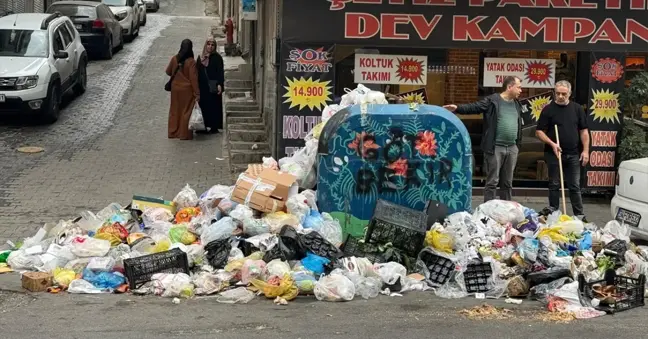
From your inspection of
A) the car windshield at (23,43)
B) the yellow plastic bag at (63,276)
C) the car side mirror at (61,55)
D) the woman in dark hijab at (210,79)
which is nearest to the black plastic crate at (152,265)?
the yellow plastic bag at (63,276)

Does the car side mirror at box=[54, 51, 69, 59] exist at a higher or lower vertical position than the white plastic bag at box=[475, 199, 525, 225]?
higher

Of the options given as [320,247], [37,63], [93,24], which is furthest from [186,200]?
[93,24]

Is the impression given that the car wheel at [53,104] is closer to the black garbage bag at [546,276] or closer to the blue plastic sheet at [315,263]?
the blue plastic sheet at [315,263]

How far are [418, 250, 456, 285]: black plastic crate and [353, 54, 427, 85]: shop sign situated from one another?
4.34m

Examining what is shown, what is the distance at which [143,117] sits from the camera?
1748 cm

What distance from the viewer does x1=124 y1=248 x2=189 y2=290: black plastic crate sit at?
8.45m

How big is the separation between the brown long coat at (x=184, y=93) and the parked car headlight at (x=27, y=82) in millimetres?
2146

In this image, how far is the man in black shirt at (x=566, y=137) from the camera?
10805 millimetres

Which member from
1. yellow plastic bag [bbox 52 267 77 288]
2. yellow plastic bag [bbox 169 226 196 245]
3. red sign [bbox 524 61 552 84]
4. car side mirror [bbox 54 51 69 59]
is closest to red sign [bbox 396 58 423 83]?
red sign [bbox 524 61 552 84]

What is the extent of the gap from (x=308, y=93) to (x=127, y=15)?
14569 millimetres

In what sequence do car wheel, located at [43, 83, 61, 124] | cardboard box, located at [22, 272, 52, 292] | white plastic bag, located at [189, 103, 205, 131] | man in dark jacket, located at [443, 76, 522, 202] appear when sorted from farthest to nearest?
car wheel, located at [43, 83, 61, 124] → white plastic bag, located at [189, 103, 205, 131] → man in dark jacket, located at [443, 76, 522, 202] → cardboard box, located at [22, 272, 52, 292]

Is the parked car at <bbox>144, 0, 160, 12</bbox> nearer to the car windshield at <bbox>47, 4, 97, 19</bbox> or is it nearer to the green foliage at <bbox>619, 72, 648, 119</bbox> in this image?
the car windshield at <bbox>47, 4, 97, 19</bbox>

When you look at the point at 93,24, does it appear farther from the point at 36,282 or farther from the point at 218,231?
the point at 36,282

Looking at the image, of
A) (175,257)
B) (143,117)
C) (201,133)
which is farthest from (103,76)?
(175,257)
